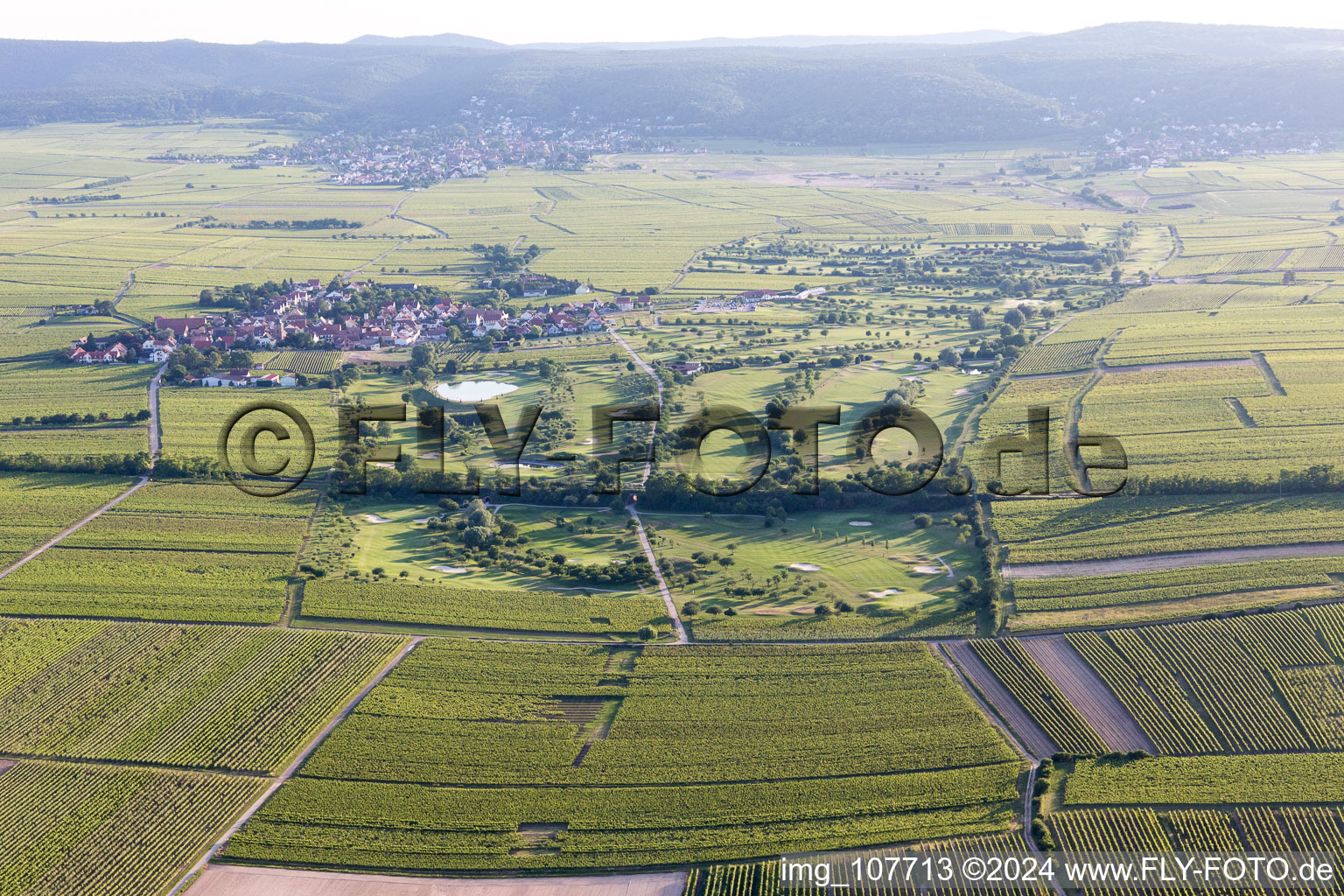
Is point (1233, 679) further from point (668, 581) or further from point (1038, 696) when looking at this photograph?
point (668, 581)

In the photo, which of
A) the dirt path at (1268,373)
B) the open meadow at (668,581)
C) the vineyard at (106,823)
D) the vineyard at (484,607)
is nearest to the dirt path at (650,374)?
the open meadow at (668,581)

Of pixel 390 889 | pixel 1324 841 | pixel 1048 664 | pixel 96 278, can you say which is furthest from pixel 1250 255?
pixel 96 278

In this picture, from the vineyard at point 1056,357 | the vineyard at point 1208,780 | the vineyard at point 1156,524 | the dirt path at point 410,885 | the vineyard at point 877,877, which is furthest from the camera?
the vineyard at point 1056,357

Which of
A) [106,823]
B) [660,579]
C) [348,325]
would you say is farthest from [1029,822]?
[348,325]

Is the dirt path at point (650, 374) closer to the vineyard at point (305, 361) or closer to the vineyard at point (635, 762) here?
the vineyard at point (635, 762)

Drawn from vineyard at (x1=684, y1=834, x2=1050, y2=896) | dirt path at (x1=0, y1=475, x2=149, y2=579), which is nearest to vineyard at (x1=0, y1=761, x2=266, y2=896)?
vineyard at (x1=684, y1=834, x2=1050, y2=896)

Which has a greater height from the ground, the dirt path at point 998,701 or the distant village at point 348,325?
the distant village at point 348,325

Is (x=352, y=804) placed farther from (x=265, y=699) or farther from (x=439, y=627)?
(x=439, y=627)
